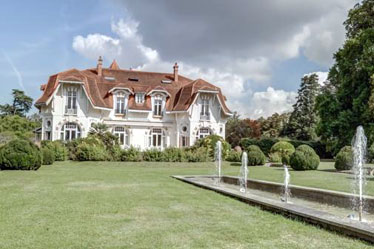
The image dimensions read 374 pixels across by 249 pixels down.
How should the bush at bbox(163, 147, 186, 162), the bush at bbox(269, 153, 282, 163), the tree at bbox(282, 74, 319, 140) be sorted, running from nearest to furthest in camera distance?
the bush at bbox(163, 147, 186, 162) → the bush at bbox(269, 153, 282, 163) → the tree at bbox(282, 74, 319, 140)

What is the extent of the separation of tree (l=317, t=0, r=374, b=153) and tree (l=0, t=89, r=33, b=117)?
5166cm

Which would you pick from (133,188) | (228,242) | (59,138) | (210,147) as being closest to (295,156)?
(210,147)

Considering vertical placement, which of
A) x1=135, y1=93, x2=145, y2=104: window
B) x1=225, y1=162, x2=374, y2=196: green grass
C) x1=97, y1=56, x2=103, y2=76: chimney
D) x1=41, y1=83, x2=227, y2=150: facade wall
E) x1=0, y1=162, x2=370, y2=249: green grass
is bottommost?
x1=0, y1=162, x2=370, y2=249: green grass

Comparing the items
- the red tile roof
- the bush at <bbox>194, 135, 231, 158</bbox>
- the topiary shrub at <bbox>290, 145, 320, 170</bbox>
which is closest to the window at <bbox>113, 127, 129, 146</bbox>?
the red tile roof

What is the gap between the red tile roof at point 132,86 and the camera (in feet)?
109

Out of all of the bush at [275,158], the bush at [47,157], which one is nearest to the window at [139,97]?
the bush at [47,157]

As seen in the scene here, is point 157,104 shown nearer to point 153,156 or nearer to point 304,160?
point 153,156

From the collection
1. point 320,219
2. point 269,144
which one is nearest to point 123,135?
point 269,144

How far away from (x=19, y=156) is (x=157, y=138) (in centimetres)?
1950

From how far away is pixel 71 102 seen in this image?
108ft

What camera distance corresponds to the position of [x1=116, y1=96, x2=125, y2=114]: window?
1389 inches

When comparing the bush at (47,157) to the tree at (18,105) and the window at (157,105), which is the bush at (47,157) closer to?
the window at (157,105)

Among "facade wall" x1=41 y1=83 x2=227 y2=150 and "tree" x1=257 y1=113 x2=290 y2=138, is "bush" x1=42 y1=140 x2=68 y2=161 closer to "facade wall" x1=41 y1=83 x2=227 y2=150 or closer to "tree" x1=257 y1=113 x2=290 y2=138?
"facade wall" x1=41 y1=83 x2=227 y2=150

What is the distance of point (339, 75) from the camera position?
27.2 m
